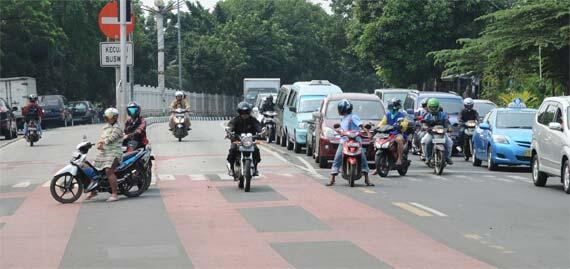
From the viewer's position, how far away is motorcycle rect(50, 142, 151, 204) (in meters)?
16.8

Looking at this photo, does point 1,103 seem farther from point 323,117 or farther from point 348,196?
point 348,196

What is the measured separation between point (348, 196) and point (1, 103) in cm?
2596

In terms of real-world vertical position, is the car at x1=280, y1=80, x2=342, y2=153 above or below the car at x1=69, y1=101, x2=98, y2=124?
above

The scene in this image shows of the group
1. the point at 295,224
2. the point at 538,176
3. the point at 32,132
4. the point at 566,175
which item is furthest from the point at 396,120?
the point at 32,132

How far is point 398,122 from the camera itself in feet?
72.6

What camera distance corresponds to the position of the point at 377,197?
17219 millimetres

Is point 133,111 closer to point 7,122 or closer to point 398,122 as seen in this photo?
point 398,122

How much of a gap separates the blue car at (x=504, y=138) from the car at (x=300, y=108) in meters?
5.10

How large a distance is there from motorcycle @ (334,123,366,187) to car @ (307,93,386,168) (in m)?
4.19

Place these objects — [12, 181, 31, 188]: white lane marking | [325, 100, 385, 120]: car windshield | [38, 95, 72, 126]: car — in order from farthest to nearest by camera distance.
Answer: [38, 95, 72, 126]: car → [325, 100, 385, 120]: car windshield → [12, 181, 31, 188]: white lane marking

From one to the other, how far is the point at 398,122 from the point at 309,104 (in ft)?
27.9

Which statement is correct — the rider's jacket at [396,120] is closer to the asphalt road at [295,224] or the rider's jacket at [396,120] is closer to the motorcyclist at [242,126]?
the asphalt road at [295,224]

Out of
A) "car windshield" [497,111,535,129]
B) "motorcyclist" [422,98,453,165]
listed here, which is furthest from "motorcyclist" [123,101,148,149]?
"car windshield" [497,111,535,129]

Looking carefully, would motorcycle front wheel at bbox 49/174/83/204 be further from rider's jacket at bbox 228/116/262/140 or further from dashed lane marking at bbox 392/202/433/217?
dashed lane marking at bbox 392/202/433/217
